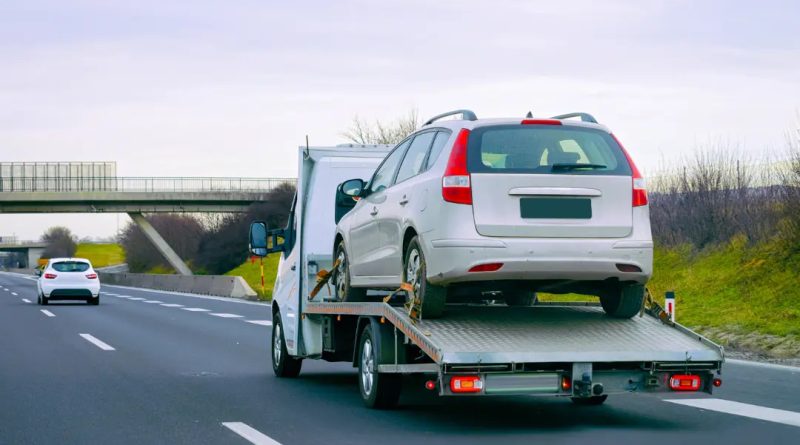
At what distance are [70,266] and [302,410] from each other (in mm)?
26575

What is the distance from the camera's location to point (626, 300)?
9383mm

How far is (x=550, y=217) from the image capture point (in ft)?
28.1

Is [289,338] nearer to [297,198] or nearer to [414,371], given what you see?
[297,198]

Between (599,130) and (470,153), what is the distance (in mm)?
1088

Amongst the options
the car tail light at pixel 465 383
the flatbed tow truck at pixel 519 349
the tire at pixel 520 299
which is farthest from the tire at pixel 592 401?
the car tail light at pixel 465 383

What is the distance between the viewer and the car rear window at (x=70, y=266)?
115ft

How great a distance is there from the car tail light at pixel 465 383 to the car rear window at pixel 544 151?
1491 mm

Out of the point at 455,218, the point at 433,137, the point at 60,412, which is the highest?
the point at 433,137

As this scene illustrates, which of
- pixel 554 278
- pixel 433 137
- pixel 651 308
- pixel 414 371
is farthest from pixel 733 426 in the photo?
pixel 433 137

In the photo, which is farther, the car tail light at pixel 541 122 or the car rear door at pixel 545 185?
the car tail light at pixel 541 122

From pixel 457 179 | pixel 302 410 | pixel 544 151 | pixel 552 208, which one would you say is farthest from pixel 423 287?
pixel 302 410

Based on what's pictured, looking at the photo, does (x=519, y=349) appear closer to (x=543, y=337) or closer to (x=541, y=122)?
(x=543, y=337)

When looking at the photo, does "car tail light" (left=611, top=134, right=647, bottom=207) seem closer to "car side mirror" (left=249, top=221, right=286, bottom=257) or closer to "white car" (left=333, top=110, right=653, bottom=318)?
"white car" (left=333, top=110, right=653, bottom=318)

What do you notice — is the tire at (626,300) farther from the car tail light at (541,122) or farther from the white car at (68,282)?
the white car at (68,282)
